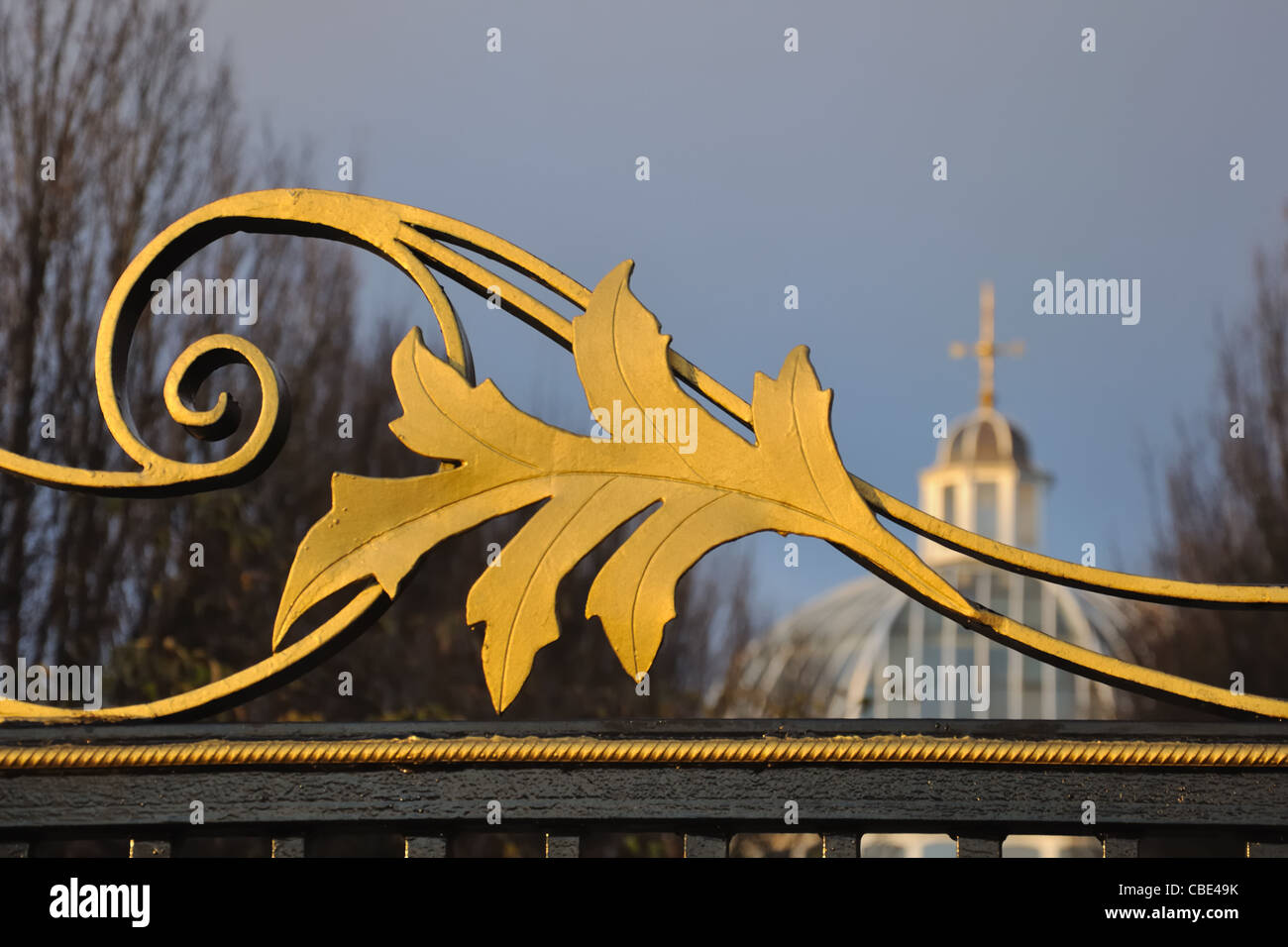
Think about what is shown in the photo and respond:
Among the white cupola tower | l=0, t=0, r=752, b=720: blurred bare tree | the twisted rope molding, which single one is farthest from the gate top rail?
the white cupola tower

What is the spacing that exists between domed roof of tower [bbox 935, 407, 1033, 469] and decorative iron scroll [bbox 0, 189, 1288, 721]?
37.3 meters

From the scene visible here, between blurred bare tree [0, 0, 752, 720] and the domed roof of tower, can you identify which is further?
the domed roof of tower

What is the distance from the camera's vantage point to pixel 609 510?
1.57 meters

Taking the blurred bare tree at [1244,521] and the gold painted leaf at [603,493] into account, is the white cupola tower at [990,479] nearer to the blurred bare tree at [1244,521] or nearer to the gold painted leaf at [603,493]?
the blurred bare tree at [1244,521]

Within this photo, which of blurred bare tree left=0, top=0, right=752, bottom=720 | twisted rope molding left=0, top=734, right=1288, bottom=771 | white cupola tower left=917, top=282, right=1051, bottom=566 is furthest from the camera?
white cupola tower left=917, top=282, right=1051, bottom=566

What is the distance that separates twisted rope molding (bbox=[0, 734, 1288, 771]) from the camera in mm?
1514

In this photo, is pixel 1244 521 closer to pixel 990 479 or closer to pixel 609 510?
pixel 609 510

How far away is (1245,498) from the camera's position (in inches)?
509

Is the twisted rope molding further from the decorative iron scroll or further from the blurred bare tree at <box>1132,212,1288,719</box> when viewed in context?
the blurred bare tree at <box>1132,212,1288,719</box>

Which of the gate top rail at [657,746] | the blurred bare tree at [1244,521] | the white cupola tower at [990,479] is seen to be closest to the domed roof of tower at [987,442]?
the white cupola tower at [990,479]

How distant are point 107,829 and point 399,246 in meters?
0.79

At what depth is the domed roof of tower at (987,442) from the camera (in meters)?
38.3

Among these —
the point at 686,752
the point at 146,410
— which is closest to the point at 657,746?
the point at 686,752

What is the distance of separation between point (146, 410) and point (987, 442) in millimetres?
31774
